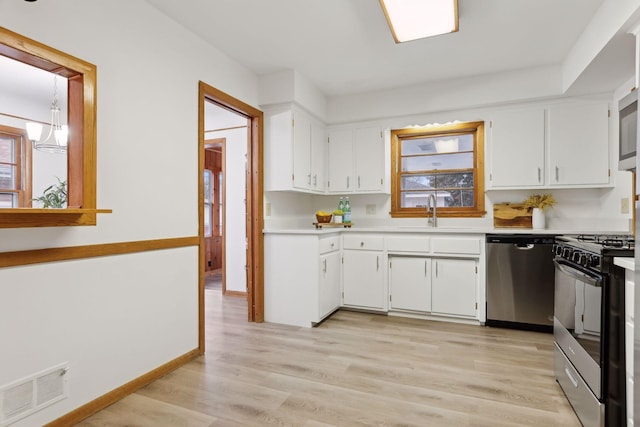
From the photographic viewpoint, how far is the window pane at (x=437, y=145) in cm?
395

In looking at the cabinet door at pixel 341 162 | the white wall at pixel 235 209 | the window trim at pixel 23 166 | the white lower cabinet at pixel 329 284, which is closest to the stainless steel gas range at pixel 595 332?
the white lower cabinet at pixel 329 284

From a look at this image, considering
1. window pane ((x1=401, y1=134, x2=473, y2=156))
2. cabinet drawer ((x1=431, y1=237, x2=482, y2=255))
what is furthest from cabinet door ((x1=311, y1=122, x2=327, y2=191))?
cabinet drawer ((x1=431, y1=237, x2=482, y2=255))

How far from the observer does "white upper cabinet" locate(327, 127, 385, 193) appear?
4078 millimetres

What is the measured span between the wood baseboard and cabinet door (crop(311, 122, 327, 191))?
2168 millimetres

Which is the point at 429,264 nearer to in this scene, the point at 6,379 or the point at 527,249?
the point at 527,249

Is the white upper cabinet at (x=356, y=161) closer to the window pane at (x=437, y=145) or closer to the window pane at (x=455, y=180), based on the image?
the window pane at (x=437, y=145)

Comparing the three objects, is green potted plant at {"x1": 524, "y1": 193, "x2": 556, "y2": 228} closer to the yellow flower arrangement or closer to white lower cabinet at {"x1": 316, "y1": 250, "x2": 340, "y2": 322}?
the yellow flower arrangement

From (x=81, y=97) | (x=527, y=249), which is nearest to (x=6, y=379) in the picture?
(x=81, y=97)

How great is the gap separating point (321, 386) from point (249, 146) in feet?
7.65

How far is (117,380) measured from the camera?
2051 mm

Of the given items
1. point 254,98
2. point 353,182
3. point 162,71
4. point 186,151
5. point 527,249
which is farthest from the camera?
point 353,182

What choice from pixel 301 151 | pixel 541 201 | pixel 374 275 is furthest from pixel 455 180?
pixel 301 151

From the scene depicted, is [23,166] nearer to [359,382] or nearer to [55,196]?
[55,196]

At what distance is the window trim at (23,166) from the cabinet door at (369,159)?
3072 mm
